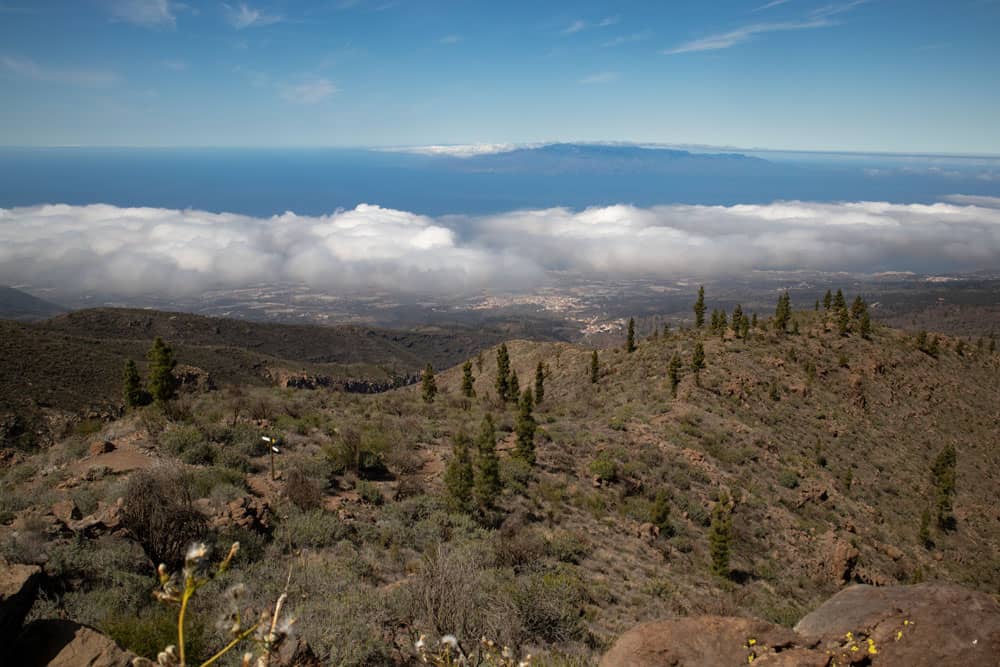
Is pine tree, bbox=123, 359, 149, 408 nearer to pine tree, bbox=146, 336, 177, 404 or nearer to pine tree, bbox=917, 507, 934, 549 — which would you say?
pine tree, bbox=146, 336, 177, 404

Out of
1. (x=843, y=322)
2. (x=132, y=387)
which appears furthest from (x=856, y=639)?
(x=843, y=322)

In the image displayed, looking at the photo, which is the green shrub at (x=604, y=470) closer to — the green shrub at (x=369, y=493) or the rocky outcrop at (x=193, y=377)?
the green shrub at (x=369, y=493)

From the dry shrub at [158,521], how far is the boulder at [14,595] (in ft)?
13.8

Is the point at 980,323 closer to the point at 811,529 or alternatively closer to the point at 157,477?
the point at 811,529

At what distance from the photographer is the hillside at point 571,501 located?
7.42m

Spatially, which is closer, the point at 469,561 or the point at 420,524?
the point at 469,561

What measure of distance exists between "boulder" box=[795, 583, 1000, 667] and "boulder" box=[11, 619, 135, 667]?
645 centimetres

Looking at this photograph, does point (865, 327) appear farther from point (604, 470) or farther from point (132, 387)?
point (132, 387)

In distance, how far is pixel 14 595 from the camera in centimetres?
388

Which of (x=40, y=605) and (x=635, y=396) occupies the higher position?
(x=40, y=605)

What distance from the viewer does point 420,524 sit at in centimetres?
1208

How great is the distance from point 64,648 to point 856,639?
7152 millimetres

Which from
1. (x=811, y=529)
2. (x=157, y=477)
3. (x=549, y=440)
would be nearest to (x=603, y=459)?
(x=549, y=440)

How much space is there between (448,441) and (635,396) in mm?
18982
